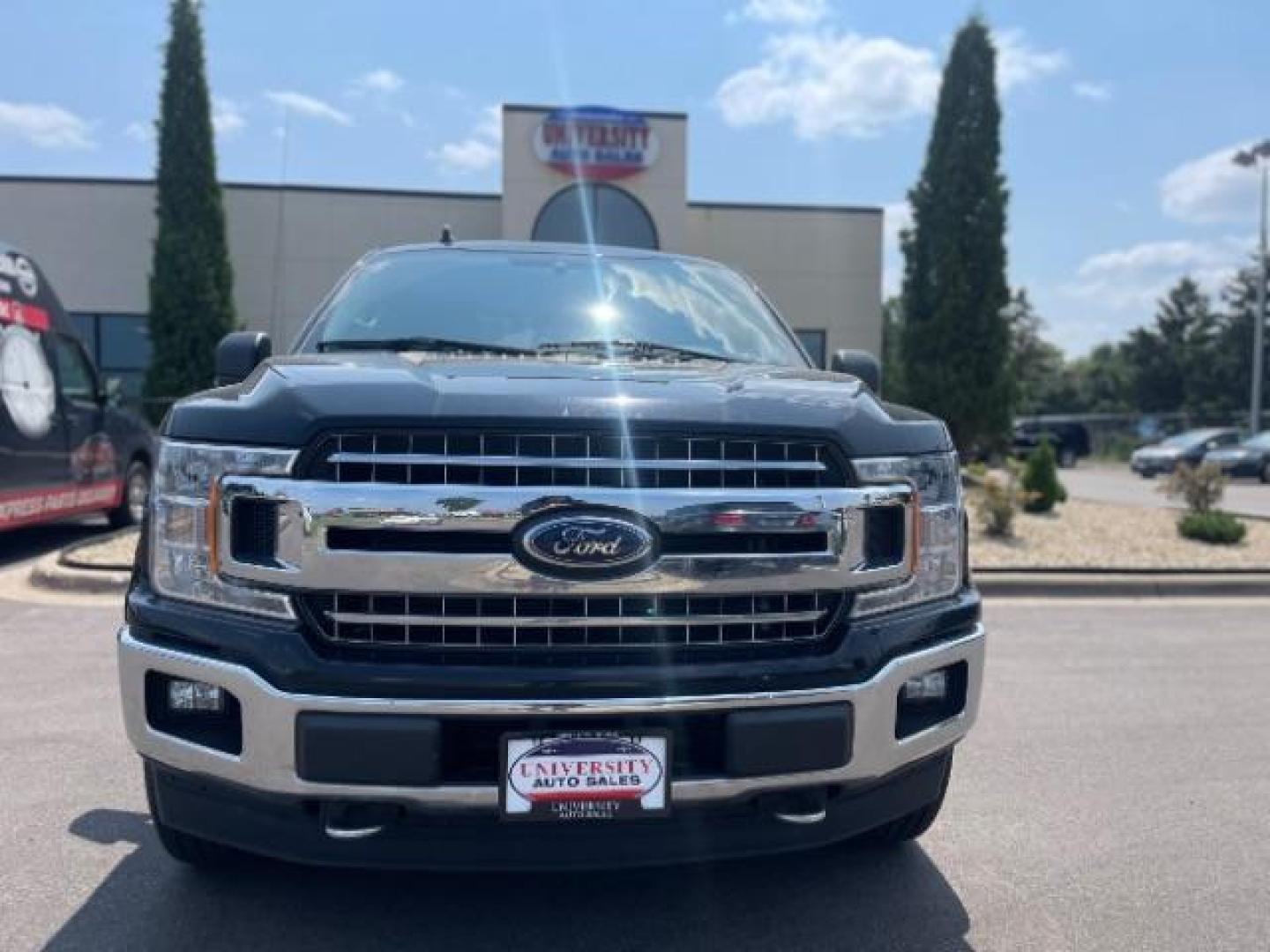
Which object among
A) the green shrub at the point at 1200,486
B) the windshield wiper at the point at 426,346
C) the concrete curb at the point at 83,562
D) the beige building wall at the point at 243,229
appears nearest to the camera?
the windshield wiper at the point at 426,346

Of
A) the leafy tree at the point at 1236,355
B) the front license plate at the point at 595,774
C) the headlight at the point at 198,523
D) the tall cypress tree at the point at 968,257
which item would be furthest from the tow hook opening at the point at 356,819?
the leafy tree at the point at 1236,355

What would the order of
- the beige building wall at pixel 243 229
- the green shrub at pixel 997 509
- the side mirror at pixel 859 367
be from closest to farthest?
the side mirror at pixel 859 367
the green shrub at pixel 997 509
the beige building wall at pixel 243 229

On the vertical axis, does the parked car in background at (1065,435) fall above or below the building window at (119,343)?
below

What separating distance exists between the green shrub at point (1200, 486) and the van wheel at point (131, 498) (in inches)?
442

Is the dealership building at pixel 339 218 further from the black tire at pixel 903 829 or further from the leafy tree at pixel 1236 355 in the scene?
the leafy tree at pixel 1236 355

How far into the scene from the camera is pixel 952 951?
9.07 ft

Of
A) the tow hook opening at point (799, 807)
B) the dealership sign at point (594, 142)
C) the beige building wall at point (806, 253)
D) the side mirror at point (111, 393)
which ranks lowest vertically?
the tow hook opening at point (799, 807)

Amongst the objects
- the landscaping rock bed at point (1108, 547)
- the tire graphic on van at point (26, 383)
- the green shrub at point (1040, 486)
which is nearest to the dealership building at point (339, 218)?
the green shrub at point (1040, 486)

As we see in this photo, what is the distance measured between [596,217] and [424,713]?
62.4 ft

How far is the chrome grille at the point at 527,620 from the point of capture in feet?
7.78

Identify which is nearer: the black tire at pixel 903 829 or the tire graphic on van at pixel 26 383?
the black tire at pixel 903 829

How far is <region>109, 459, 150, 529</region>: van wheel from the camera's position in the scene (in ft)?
34.9

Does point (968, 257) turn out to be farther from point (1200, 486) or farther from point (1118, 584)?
point (1118, 584)

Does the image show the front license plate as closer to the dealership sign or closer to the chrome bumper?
the chrome bumper
